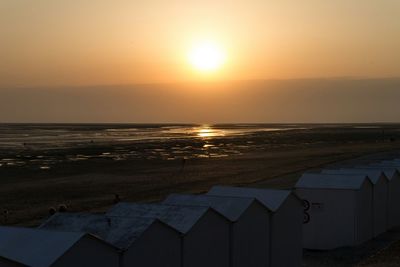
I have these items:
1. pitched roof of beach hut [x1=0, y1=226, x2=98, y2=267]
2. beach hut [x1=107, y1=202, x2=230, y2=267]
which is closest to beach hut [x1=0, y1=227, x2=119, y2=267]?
pitched roof of beach hut [x1=0, y1=226, x2=98, y2=267]

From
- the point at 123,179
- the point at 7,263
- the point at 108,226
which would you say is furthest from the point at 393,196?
the point at 123,179

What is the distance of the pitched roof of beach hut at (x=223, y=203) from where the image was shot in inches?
509

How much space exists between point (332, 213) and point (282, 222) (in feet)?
15.1

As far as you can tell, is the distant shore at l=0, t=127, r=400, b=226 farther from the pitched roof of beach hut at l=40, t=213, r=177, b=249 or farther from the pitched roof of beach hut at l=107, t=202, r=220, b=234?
the pitched roof of beach hut at l=40, t=213, r=177, b=249

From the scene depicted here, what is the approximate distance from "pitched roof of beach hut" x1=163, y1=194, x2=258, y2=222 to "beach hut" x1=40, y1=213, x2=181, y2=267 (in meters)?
2.02

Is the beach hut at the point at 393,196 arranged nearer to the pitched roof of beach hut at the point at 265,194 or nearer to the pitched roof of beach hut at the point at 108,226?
the pitched roof of beach hut at the point at 265,194

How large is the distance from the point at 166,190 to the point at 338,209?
57.6 ft

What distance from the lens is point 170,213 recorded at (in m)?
11.9

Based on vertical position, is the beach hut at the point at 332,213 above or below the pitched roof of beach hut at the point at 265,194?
below

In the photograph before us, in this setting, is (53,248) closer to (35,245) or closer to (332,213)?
(35,245)

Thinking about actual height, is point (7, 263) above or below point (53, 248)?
below

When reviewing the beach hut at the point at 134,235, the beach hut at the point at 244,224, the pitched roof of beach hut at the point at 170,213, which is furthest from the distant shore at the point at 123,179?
the beach hut at the point at 134,235

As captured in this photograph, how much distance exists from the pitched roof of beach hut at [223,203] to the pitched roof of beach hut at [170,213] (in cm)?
89

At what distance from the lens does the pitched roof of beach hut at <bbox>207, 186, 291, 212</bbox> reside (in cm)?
1467
